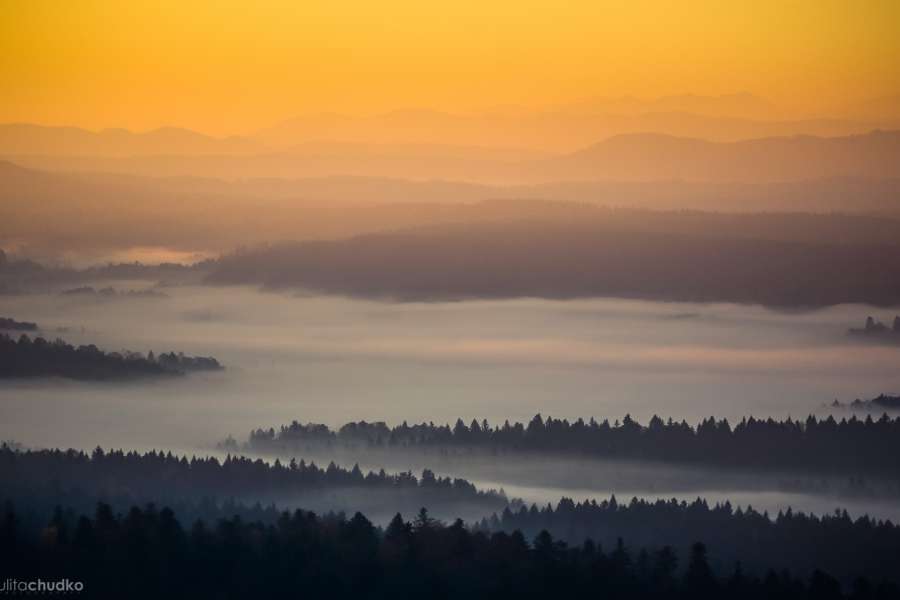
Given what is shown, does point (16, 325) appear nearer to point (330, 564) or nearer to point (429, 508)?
point (429, 508)

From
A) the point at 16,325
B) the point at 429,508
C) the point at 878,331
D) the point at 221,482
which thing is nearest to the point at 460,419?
the point at 429,508

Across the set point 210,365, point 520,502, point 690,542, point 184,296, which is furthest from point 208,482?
point 184,296

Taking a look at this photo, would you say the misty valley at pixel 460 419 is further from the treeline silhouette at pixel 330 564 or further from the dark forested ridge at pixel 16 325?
the treeline silhouette at pixel 330 564

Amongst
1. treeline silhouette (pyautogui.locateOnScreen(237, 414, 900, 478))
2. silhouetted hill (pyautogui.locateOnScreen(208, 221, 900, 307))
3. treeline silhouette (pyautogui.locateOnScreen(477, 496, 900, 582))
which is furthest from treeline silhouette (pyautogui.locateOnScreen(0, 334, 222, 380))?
treeline silhouette (pyautogui.locateOnScreen(477, 496, 900, 582))

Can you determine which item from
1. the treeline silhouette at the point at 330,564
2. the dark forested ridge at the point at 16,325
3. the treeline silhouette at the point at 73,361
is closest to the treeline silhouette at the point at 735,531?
the treeline silhouette at the point at 330,564

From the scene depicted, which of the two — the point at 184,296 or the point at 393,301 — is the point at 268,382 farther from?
the point at 393,301

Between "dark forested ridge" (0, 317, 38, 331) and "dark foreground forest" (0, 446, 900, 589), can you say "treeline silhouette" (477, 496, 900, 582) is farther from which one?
"dark forested ridge" (0, 317, 38, 331)
